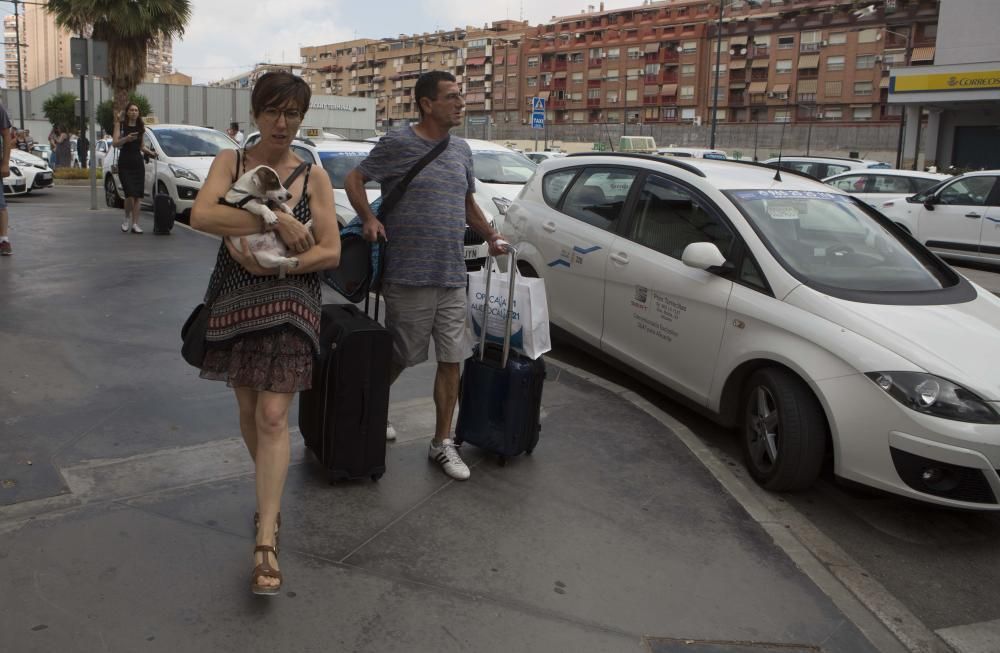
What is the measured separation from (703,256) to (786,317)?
614 mm

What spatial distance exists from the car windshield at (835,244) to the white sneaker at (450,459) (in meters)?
1.98

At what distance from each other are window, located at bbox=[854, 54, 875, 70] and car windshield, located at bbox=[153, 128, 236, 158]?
76.9m

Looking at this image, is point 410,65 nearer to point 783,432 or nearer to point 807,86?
point 807,86

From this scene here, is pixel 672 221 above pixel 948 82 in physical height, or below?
below

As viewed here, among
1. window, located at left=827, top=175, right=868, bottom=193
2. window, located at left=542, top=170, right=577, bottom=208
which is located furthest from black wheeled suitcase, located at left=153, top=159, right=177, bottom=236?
window, located at left=827, top=175, right=868, bottom=193

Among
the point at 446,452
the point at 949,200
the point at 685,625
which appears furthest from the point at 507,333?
the point at 949,200

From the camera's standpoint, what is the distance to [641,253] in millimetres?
5570

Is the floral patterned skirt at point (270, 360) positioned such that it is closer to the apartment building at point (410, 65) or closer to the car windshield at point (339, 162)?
the car windshield at point (339, 162)

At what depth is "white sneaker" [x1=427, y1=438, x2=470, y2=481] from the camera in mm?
4168

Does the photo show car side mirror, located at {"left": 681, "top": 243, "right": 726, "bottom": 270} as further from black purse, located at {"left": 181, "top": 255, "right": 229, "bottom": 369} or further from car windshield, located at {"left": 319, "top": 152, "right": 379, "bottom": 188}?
car windshield, located at {"left": 319, "top": 152, "right": 379, "bottom": 188}

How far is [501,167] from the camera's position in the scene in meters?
12.4

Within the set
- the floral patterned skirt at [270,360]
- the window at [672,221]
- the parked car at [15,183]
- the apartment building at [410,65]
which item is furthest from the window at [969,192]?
the apartment building at [410,65]

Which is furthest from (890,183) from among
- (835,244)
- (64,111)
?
(64,111)

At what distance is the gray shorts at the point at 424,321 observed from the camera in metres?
4.02
